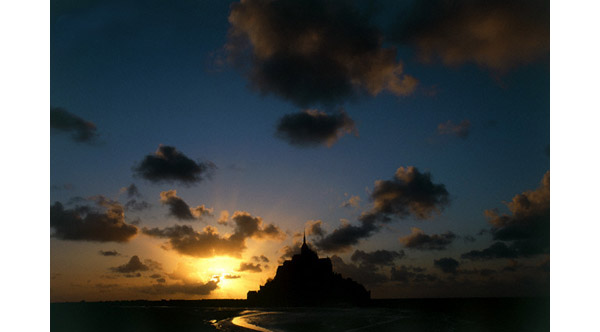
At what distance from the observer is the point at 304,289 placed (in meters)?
72.4

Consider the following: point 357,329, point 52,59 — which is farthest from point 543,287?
point 52,59

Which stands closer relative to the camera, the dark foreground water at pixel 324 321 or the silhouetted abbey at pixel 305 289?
the dark foreground water at pixel 324 321

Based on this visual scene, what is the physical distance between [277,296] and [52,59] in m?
62.2

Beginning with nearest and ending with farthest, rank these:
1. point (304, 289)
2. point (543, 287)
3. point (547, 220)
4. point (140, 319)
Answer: point (547, 220) < point (543, 287) < point (140, 319) < point (304, 289)

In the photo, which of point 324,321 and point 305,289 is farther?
point 305,289

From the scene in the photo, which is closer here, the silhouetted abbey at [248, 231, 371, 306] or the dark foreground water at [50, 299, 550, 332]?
the dark foreground water at [50, 299, 550, 332]

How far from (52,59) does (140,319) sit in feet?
186

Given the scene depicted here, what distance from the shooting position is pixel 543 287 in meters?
18.5

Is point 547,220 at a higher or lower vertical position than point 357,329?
higher

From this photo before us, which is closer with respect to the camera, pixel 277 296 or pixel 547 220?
pixel 547 220
